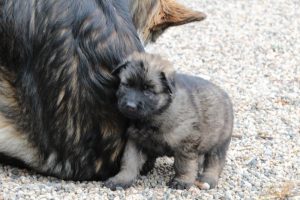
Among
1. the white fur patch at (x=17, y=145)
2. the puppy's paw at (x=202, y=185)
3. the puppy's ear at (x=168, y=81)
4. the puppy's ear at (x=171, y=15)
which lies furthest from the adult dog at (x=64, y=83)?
the puppy's ear at (x=171, y=15)

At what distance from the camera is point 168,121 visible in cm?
489

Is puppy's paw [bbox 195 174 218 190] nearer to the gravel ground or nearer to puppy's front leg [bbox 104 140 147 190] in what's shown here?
the gravel ground

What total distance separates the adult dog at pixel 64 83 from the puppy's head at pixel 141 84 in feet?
0.54

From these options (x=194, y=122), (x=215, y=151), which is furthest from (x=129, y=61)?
(x=215, y=151)

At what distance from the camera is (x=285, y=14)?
36.2 feet

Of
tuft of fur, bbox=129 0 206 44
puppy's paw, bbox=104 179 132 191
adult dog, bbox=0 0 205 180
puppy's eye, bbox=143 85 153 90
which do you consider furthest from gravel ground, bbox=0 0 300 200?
puppy's eye, bbox=143 85 153 90

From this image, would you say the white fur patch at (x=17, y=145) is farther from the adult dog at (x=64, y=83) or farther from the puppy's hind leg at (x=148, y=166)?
the puppy's hind leg at (x=148, y=166)

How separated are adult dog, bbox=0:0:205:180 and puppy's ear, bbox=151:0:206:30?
3.78 ft

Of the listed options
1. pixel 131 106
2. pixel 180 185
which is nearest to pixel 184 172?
pixel 180 185

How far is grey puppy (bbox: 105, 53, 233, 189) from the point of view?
475 cm

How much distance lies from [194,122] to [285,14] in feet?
21.1

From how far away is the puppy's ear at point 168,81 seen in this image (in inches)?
188

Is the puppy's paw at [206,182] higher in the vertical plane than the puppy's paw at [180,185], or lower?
lower

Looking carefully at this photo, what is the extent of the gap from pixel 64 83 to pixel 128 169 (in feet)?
2.27
